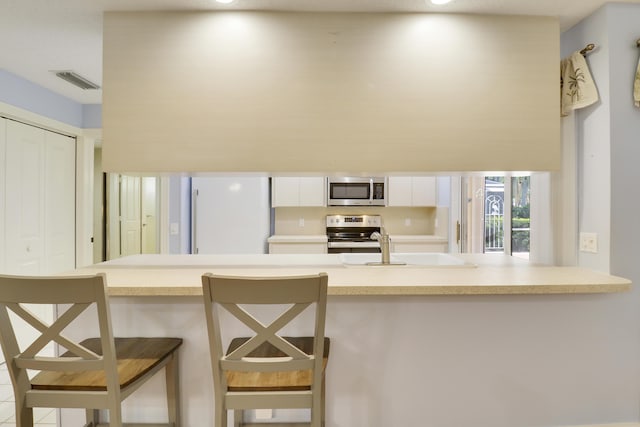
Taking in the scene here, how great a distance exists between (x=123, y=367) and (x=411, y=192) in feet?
13.0

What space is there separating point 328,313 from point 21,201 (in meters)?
2.86

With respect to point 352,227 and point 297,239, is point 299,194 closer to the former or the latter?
point 297,239

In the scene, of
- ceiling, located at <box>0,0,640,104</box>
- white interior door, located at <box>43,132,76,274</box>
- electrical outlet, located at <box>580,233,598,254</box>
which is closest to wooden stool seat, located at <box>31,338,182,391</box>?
ceiling, located at <box>0,0,640,104</box>

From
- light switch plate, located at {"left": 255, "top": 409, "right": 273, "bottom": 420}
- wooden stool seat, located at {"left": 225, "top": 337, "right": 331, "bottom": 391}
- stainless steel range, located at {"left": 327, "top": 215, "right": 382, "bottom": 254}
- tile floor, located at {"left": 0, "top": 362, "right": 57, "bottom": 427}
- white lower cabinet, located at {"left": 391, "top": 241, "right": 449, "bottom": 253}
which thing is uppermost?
stainless steel range, located at {"left": 327, "top": 215, "right": 382, "bottom": 254}

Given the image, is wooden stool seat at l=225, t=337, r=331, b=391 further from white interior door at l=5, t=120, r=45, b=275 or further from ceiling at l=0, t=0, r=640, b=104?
white interior door at l=5, t=120, r=45, b=275

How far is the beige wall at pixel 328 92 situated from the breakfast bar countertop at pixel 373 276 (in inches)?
21.3

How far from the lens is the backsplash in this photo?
16.9ft

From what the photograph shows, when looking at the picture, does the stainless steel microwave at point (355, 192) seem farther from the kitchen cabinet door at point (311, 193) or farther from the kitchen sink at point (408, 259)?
the kitchen sink at point (408, 259)

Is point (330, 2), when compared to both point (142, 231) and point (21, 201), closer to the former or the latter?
point (21, 201)

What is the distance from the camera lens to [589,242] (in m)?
2.12

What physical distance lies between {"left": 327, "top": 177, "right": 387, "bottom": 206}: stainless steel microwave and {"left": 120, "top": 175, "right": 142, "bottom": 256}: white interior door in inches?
110

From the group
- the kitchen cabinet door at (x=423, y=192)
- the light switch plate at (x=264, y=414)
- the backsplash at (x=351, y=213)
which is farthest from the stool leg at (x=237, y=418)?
the kitchen cabinet door at (x=423, y=192)

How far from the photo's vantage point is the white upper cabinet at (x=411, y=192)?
4883 millimetres

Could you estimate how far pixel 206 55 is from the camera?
2078 millimetres
